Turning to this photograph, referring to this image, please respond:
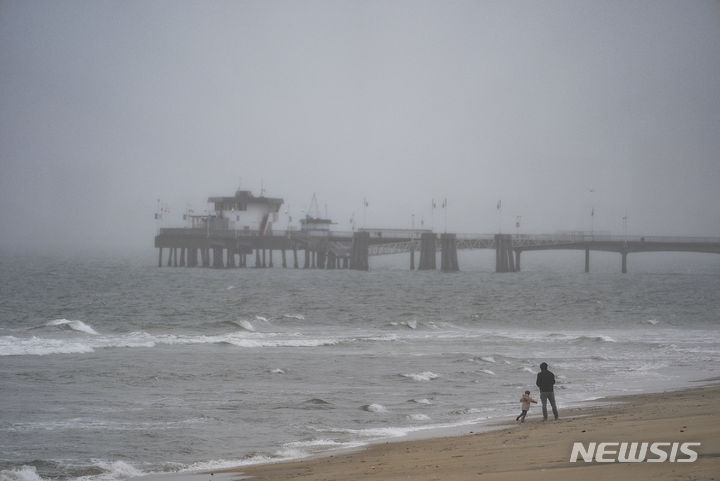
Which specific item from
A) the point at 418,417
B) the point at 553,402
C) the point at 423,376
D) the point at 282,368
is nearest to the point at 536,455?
the point at 553,402

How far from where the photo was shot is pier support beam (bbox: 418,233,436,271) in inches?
4926

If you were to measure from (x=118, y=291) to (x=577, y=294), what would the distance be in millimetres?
42730

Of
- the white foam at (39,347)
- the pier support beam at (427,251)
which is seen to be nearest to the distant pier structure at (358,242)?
the pier support beam at (427,251)

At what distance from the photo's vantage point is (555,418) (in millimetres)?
20031

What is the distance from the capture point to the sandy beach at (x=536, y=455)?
1222 centimetres

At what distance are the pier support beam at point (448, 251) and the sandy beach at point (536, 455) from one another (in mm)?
104795

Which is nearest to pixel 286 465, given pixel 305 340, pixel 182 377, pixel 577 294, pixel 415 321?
pixel 182 377

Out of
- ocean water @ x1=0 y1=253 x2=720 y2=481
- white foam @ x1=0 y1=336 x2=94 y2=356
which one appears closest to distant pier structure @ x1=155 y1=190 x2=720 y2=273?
ocean water @ x1=0 y1=253 x2=720 y2=481

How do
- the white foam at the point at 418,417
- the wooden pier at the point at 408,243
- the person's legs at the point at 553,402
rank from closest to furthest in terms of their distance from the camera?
1. the person's legs at the point at 553,402
2. the white foam at the point at 418,417
3. the wooden pier at the point at 408,243

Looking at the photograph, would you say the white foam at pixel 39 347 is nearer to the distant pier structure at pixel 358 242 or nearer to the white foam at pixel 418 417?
the white foam at pixel 418 417

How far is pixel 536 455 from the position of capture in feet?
46.9

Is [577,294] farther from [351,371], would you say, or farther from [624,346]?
[351,371]

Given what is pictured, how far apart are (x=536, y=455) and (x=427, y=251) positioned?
112987 millimetres

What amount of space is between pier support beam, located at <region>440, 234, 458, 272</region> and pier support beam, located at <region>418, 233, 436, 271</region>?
1.44 meters
